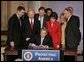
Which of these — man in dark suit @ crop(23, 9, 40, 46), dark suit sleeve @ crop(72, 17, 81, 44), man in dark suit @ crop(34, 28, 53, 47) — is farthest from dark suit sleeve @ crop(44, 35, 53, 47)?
dark suit sleeve @ crop(72, 17, 81, 44)

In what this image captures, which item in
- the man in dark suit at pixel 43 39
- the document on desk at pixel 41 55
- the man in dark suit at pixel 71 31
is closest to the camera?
the document on desk at pixel 41 55

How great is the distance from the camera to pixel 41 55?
5.58 metres

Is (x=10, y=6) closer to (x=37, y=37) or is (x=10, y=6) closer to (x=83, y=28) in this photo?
(x=83, y=28)

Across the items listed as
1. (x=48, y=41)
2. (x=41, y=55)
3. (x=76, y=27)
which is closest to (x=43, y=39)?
(x=48, y=41)

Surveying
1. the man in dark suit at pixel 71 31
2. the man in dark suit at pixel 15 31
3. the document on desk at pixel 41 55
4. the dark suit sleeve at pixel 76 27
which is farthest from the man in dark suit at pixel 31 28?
the document on desk at pixel 41 55

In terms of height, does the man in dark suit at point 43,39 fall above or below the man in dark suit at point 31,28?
below

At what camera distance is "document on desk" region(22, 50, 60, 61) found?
543 cm

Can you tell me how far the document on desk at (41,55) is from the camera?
17.8 feet

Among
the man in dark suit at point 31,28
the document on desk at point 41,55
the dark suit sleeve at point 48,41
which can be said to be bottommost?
the document on desk at point 41,55

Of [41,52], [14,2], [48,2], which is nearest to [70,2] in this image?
[48,2]

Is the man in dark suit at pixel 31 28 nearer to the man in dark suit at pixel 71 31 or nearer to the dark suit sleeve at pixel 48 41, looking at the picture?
the dark suit sleeve at pixel 48 41

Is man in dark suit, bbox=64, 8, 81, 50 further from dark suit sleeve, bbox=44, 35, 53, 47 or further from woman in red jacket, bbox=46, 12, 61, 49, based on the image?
dark suit sleeve, bbox=44, 35, 53, 47

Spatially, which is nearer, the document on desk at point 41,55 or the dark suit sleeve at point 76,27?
the document on desk at point 41,55

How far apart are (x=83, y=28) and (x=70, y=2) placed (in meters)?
0.96
